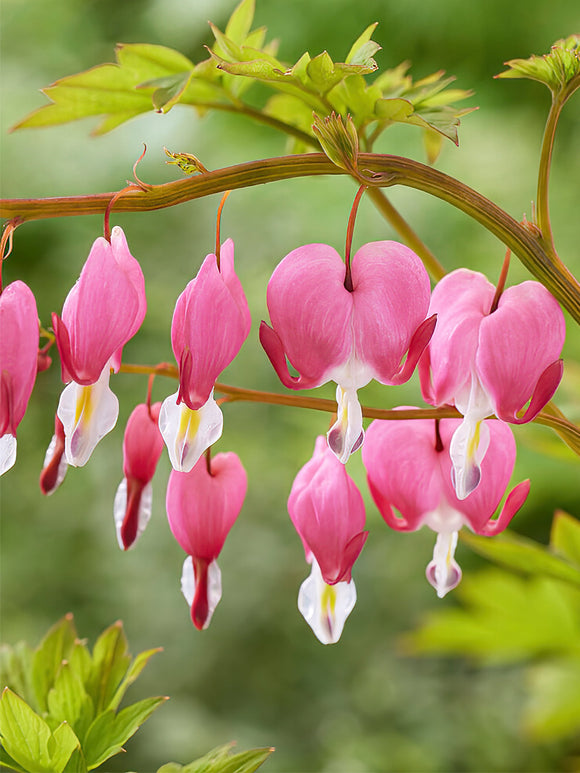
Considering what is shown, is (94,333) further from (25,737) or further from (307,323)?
(25,737)

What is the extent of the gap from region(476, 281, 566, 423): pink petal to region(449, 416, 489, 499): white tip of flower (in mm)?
20

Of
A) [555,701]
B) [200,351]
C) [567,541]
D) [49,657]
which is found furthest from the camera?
[555,701]

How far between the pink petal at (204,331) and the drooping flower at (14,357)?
0.09m

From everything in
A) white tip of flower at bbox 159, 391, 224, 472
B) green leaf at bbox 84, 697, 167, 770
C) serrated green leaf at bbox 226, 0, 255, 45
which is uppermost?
serrated green leaf at bbox 226, 0, 255, 45

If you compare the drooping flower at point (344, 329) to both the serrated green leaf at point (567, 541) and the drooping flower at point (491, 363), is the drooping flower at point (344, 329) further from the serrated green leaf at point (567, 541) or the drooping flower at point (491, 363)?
the serrated green leaf at point (567, 541)

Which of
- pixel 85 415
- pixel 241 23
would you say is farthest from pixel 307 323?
pixel 241 23

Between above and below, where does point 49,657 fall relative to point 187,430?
below

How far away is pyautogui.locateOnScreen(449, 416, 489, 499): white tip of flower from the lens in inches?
16.7

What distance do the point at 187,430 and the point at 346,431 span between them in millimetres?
85

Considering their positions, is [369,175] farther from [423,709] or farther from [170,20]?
[170,20]

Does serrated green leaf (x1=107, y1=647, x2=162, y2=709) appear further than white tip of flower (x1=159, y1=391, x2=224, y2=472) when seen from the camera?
Yes

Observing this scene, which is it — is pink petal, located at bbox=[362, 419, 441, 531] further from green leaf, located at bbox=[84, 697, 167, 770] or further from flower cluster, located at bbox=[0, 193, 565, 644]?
green leaf, located at bbox=[84, 697, 167, 770]

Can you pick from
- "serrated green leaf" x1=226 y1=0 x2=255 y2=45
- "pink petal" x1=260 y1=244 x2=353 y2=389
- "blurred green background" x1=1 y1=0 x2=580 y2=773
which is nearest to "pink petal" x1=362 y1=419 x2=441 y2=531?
Result: "pink petal" x1=260 y1=244 x2=353 y2=389

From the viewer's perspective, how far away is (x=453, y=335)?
439 mm
